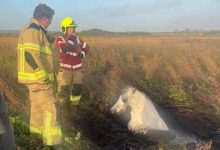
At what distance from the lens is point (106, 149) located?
6.21 m

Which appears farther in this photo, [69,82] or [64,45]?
[69,82]

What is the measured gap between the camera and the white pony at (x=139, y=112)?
21.8ft

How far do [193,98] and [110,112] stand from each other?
2.09 metres

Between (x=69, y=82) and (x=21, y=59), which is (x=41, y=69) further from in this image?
(x=69, y=82)

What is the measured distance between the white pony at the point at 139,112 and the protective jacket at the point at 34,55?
175 cm

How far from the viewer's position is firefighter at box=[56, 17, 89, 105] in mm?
7696

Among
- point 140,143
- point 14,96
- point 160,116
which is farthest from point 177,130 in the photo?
point 14,96

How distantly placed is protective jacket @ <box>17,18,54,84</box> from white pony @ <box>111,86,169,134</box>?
1.75m

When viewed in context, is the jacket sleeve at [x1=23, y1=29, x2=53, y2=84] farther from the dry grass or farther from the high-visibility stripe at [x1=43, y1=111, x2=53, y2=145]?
the dry grass

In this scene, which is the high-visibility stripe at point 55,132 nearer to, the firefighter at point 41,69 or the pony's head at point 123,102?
the firefighter at point 41,69

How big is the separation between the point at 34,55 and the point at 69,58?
8.31 feet

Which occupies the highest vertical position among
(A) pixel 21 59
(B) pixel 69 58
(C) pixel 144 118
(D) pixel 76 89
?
(A) pixel 21 59

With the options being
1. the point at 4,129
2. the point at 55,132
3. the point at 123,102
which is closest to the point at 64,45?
the point at 123,102

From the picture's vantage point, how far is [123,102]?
23.0 feet
